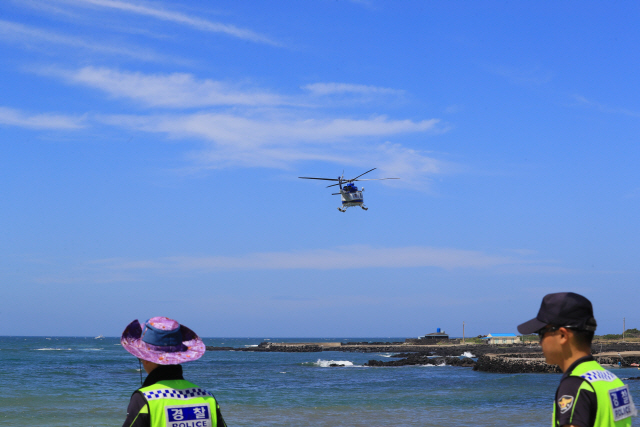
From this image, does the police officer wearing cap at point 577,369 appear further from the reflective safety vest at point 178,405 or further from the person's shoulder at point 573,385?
the reflective safety vest at point 178,405

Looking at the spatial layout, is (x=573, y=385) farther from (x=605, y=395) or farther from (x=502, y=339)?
(x=502, y=339)

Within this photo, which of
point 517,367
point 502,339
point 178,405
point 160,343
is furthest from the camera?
point 502,339

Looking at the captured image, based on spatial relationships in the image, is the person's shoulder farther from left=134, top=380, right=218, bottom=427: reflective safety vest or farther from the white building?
the white building

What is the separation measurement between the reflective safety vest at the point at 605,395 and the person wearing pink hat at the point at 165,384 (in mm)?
1769

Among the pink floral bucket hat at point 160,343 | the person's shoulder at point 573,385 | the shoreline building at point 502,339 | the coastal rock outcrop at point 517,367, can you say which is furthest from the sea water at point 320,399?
the shoreline building at point 502,339

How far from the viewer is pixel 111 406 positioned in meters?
27.2

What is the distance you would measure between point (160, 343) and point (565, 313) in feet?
6.74

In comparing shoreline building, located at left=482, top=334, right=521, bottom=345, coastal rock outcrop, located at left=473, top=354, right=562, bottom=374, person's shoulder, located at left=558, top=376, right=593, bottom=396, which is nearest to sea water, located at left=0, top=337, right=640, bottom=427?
coastal rock outcrop, located at left=473, top=354, right=562, bottom=374

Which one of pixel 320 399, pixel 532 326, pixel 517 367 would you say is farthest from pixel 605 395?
pixel 517 367

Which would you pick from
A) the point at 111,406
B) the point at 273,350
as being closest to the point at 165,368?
the point at 111,406

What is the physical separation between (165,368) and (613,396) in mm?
2184

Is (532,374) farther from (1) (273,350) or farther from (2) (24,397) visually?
(1) (273,350)

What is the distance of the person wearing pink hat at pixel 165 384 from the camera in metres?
3.09

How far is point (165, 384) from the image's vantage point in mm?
3188
